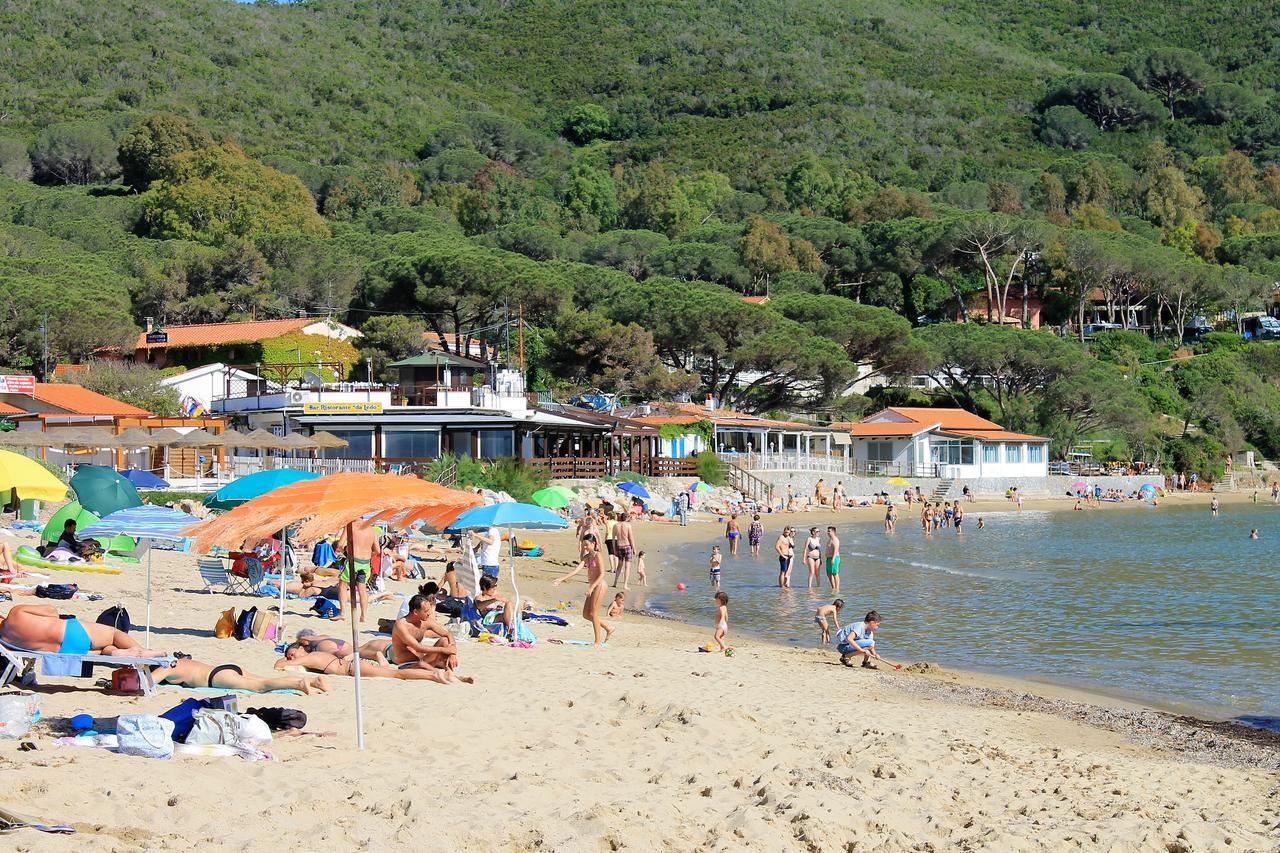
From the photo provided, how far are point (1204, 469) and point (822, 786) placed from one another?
63.0 m

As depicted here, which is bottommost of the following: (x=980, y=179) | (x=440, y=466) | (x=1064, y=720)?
(x=1064, y=720)

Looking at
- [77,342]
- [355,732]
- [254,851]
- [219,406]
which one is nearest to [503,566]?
[355,732]

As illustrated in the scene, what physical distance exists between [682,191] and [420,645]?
105m

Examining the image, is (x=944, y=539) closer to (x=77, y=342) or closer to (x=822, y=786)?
(x=822, y=786)

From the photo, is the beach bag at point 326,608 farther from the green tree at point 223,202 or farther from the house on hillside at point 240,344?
the green tree at point 223,202

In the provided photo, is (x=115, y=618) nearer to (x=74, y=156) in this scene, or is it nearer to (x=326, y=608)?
(x=326, y=608)

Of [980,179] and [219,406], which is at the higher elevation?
[980,179]

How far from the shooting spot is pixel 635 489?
126 feet

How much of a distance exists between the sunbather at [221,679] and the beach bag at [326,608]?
459 cm

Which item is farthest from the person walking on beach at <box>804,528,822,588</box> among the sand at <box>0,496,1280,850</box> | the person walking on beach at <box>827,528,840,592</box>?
the sand at <box>0,496,1280,850</box>

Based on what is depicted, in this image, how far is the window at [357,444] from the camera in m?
40.2

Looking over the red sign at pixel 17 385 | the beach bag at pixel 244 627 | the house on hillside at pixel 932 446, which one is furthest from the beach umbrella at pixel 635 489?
the beach bag at pixel 244 627

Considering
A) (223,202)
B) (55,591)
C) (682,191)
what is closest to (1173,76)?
(682,191)

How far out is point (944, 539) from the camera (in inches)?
1395
